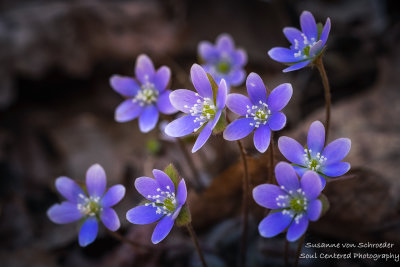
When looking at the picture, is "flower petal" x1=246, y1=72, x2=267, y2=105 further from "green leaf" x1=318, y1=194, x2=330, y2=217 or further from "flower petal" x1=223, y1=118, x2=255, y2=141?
"green leaf" x1=318, y1=194, x2=330, y2=217

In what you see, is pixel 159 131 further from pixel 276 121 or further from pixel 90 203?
pixel 276 121

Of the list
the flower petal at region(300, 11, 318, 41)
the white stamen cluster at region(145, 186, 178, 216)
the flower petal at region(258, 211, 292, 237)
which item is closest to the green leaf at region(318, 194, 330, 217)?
the flower petal at region(258, 211, 292, 237)

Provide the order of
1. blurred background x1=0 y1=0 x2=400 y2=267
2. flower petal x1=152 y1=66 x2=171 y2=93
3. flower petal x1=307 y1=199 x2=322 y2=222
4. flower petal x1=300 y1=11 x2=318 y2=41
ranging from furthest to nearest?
blurred background x1=0 y1=0 x2=400 y2=267, flower petal x1=152 y1=66 x2=171 y2=93, flower petal x1=300 y1=11 x2=318 y2=41, flower petal x1=307 y1=199 x2=322 y2=222

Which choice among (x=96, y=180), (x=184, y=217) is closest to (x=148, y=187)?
(x=184, y=217)

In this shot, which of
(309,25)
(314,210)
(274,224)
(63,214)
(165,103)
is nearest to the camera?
(314,210)

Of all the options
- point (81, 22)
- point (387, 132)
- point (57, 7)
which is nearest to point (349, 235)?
point (387, 132)

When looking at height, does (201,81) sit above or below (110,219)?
above
